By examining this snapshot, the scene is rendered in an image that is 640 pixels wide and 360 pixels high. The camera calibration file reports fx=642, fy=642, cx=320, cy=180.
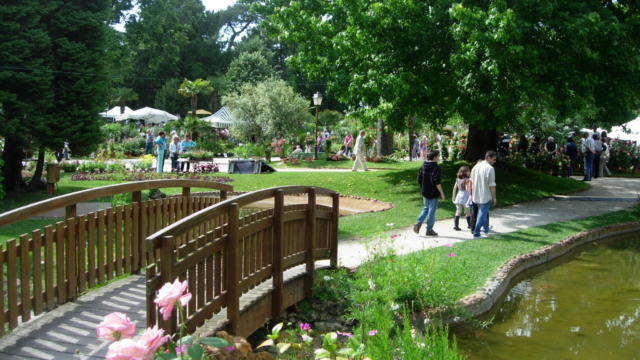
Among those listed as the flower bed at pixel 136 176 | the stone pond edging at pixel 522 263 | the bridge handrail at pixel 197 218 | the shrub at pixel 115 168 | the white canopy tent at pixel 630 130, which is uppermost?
the white canopy tent at pixel 630 130

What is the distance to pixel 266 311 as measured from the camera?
6.93 metres

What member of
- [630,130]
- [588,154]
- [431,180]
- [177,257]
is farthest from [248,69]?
[177,257]

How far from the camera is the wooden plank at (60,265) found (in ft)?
19.4

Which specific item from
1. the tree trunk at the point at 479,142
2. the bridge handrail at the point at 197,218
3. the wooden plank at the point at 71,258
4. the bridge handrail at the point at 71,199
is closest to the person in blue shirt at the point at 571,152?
the tree trunk at the point at 479,142

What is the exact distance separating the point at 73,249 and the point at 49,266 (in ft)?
1.46

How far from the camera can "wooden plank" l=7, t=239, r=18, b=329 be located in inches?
201

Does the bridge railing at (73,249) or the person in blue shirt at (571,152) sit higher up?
the person in blue shirt at (571,152)

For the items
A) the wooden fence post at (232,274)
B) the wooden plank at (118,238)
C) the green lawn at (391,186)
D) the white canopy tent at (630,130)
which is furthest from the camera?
the white canopy tent at (630,130)

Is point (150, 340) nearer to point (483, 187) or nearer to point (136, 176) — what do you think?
point (483, 187)

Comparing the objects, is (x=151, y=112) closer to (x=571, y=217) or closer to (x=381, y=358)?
(x=571, y=217)

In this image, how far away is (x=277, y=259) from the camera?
280 inches

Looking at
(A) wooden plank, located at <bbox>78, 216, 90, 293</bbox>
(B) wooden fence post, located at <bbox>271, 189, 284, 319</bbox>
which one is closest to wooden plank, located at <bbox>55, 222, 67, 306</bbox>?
(A) wooden plank, located at <bbox>78, 216, 90, 293</bbox>

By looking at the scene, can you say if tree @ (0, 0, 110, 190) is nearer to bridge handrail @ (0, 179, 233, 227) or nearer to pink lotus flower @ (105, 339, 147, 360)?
bridge handrail @ (0, 179, 233, 227)

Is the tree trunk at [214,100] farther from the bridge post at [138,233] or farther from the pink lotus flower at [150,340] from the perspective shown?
the pink lotus flower at [150,340]
